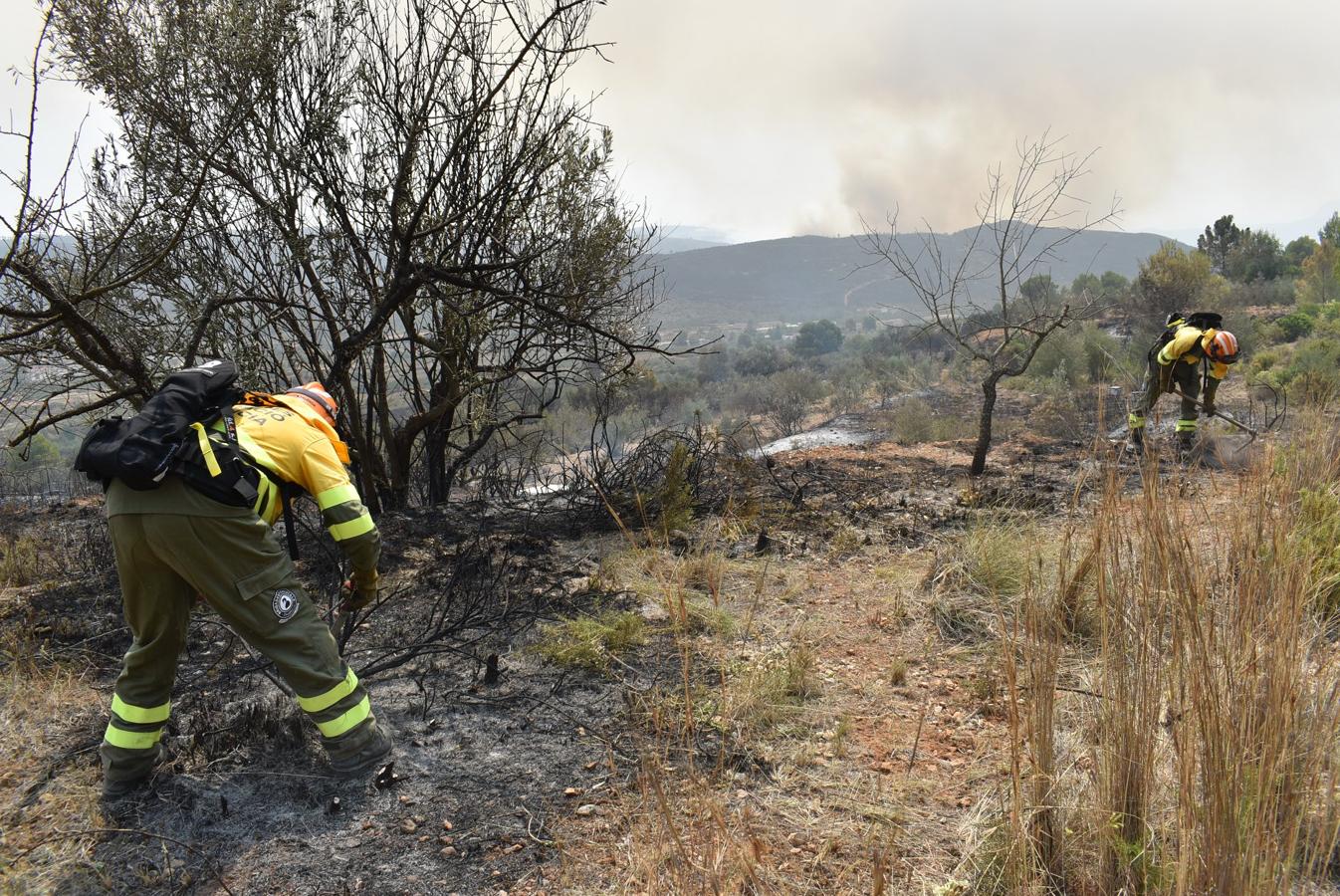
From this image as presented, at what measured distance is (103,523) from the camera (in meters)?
7.26

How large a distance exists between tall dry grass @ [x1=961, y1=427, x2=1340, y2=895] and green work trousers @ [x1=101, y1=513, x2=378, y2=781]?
2.22 m

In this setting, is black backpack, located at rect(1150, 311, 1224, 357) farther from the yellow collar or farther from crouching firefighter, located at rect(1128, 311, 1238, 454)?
the yellow collar

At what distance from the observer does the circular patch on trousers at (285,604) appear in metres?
2.66

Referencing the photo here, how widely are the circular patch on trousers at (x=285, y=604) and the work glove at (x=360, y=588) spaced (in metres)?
0.27

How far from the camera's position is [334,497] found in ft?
9.07

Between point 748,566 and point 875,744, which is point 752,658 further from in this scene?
point 748,566

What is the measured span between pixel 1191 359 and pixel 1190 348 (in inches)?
8.2

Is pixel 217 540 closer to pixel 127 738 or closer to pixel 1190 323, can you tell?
pixel 127 738

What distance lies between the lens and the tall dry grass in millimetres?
1414

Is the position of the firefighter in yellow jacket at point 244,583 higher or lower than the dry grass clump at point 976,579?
higher

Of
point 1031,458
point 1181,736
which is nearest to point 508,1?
point 1181,736

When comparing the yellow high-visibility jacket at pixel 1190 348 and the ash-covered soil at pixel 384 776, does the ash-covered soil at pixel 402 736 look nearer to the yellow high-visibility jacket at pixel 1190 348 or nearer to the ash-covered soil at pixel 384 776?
the ash-covered soil at pixel 384 776

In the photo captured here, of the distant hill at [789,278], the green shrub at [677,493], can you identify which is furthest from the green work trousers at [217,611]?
the distant hill at [789,278]

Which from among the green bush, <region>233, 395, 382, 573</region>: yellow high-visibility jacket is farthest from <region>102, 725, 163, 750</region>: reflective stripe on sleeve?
the green bush
